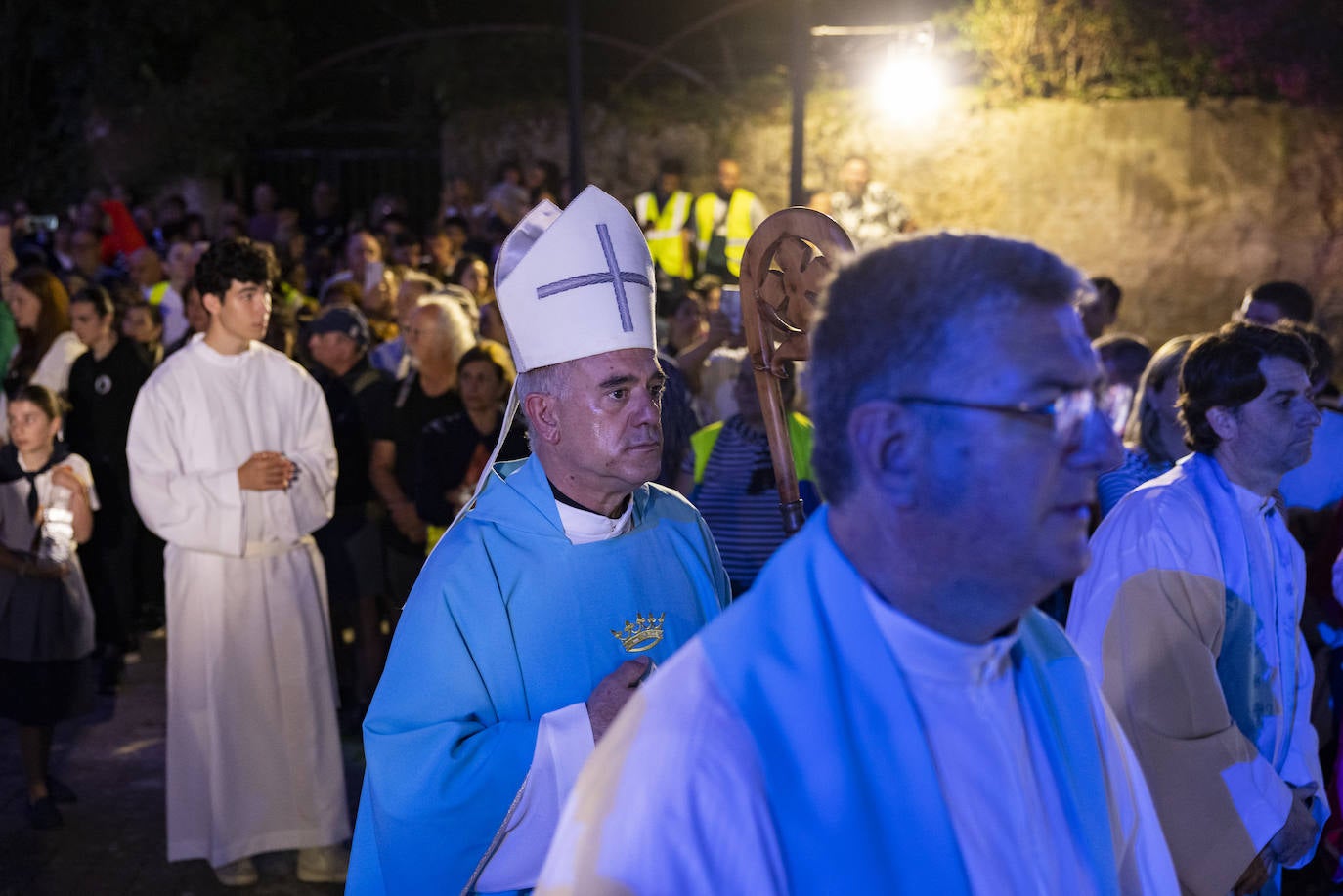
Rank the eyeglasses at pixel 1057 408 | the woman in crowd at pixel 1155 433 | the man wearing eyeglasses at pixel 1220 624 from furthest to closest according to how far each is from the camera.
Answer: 1. the woman in crowd at pixel 1155 433
2. the man wearing eyeglasses at pixel 1220 624
3. the eyeglasses at pixel 1057 408

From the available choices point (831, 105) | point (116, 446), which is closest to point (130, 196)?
point (831, 105)

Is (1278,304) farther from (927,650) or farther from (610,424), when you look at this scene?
(927,650)

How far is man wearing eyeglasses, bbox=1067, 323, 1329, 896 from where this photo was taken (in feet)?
11.3

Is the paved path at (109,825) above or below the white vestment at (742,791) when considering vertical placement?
below

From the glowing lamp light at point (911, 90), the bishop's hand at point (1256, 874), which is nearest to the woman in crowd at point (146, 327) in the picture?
the bishop's hand at point (1256, 874)

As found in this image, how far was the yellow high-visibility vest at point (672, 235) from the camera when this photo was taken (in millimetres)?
13211

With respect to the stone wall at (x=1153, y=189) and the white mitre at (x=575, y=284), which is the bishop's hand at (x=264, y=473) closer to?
the white mitre at (x=575, y=284)

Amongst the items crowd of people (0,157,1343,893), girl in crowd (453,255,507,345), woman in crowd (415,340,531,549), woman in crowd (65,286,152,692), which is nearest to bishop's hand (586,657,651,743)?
crowd of people (0,157,1343,893)

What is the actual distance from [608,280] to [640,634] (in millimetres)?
795

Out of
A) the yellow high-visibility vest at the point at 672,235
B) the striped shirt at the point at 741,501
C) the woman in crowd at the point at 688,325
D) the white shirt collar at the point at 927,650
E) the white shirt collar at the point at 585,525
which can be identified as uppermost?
the yellow high-visibility vest at the point at 672,235

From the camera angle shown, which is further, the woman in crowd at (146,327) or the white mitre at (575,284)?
the woman in crowd at (146,327)

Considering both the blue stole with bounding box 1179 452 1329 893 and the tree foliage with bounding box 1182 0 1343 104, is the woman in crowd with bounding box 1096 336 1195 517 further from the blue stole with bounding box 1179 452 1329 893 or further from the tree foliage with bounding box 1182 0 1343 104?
the tree foliage with bounding box 1182 0 1343 104

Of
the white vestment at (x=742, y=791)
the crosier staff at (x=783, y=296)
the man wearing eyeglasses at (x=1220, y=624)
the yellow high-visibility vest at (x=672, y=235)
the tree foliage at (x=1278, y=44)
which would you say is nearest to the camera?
the white vestment at (x=742, y=791)

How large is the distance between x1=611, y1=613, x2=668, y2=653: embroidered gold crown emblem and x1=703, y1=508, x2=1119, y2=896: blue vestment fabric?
4.02ft
